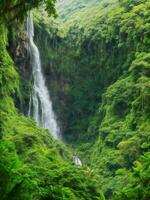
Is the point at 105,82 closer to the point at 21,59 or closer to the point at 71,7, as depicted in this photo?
the point at 21,59

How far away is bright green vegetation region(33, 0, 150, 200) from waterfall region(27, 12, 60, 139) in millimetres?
2248

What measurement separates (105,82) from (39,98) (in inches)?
345

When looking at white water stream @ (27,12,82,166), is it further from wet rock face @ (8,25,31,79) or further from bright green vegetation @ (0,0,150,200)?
bright green vegetation @ (0,0,150,200)

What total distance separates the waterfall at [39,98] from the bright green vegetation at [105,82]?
7.38ft

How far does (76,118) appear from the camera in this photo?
45156 mm

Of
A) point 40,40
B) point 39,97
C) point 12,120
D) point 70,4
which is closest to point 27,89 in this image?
point 39,97

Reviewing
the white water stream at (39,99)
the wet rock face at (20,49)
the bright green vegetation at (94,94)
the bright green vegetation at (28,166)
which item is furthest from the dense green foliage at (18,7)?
the white water stream at (39,99)

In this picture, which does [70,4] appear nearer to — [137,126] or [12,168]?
[137,126]

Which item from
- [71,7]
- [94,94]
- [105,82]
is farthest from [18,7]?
[71,7]

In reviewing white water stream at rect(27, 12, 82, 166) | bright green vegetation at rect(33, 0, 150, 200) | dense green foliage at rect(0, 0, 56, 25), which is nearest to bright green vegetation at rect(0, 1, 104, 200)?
white water stream at rect(27, 12, 82, 166)

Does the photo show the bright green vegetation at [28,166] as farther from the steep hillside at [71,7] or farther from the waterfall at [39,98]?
the steep hillside at [71,7]

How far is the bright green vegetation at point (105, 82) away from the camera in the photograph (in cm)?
3416

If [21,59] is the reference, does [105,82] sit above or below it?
below

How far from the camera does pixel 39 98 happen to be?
39.5 meters
